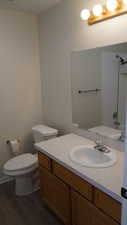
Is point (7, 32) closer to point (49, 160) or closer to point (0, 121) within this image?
point (0, 121)

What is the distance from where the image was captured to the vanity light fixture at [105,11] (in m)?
1.60

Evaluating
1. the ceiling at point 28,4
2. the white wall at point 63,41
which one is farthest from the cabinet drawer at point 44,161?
the ceiling at point 28,4

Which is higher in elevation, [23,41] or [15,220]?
[23,41]

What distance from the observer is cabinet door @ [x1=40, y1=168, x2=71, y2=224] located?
179 cm

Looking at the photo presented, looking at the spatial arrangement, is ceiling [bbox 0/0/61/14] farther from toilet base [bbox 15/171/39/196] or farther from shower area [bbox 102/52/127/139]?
toilet base [bbox 15/171/39/196]

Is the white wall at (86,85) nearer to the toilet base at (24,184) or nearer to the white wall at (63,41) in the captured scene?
the white wall at (63,41)

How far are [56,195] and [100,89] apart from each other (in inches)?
47.9

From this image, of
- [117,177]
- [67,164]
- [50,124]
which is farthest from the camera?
[50,124]

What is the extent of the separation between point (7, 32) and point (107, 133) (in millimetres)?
1907

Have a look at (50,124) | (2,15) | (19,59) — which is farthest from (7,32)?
(50,124)

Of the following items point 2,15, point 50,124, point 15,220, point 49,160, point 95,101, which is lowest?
point 15,220

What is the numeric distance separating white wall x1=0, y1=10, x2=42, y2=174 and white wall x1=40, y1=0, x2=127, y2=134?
5.9 inches

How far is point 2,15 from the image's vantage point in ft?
8.20

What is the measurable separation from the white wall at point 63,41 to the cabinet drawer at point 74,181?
2.72 feet
